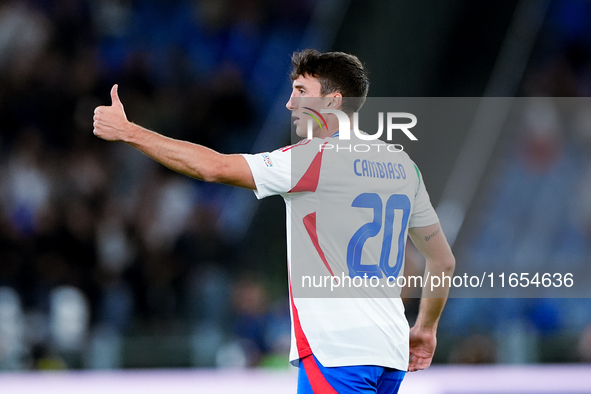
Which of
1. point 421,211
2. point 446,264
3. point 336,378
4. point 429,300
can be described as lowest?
point 336,378

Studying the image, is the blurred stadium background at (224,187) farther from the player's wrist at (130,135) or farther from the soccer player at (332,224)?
the player's wrist at (130,135)

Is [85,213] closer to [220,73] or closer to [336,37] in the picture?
[220,73]

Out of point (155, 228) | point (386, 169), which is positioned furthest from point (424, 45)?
point (386, 169)

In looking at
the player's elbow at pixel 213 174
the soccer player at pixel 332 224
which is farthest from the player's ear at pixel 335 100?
the player's elbow at pixel 213 174

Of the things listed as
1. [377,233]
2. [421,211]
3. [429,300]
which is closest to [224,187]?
[429,300]

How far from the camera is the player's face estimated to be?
3137mm

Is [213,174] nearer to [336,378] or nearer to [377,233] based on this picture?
[377,233]

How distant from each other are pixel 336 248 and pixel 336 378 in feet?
1.60

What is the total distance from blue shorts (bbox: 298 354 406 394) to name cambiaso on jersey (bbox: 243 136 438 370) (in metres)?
0.03

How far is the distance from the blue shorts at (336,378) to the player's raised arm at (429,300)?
50 centimetres

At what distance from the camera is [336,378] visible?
2.88 meters

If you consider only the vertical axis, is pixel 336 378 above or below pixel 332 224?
→ below

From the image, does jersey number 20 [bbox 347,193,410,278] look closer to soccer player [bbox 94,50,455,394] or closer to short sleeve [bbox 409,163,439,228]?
soccer player [bbox 94,50,455,394]

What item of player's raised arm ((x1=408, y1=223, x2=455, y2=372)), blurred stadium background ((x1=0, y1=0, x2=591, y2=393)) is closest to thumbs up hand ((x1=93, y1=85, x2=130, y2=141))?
player's raised arm ((x1=408, y1=223, x2=455, y2=372))
